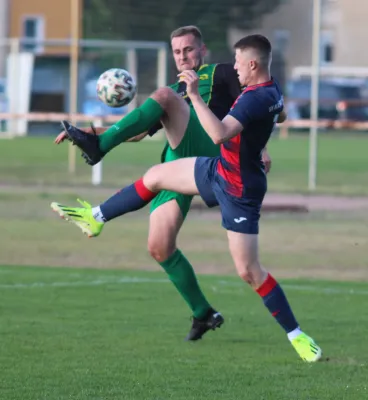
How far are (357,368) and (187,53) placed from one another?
2.52 meters

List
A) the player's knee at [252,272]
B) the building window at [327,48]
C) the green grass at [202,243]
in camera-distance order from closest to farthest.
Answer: the player's knee at [252,272], the green grass at [202,243], the building window at [327,48]

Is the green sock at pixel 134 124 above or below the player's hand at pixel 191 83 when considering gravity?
below

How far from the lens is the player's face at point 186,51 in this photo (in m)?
8.53

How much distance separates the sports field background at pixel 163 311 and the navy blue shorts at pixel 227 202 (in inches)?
32.2

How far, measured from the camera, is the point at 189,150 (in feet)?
28.1

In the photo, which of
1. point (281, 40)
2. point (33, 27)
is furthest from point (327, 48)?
point (281, 40)

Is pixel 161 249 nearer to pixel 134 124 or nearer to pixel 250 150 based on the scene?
pixel 134 124

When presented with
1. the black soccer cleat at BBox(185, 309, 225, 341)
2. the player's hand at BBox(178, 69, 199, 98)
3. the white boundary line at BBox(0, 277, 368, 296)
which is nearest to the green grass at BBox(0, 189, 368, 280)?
the white boundary line at BBox(0, 277, 368, 296)

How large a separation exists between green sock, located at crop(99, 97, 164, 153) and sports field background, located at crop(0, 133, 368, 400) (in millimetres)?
1322

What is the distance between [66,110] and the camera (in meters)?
40.6

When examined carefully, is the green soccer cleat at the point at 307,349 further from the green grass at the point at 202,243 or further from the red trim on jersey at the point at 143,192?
the green grass at the point at 202,243

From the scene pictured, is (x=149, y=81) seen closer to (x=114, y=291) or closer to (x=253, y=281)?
(x=114, y=291)

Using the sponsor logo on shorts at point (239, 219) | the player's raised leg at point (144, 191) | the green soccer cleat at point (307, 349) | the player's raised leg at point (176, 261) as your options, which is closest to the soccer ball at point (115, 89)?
the player's raised leg at point (144, 191)

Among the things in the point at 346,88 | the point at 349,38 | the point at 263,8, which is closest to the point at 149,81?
the point at 263,8
